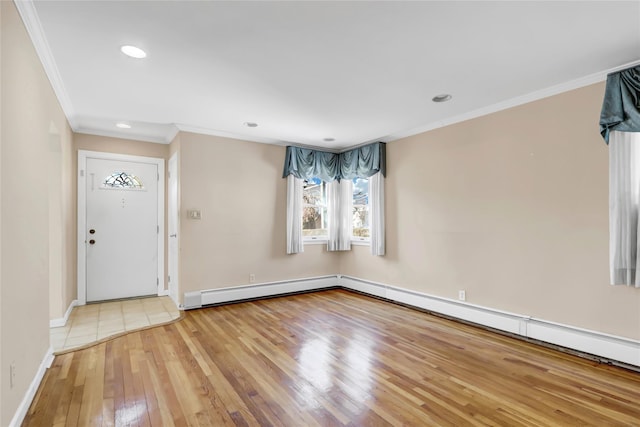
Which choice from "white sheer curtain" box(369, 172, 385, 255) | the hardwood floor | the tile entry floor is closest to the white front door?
the tile entry floor

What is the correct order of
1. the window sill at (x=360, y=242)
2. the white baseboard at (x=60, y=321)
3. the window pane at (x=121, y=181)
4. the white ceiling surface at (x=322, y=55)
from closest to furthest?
1. the white ceiling surface at (x=322, y=55)
2. the white baseboard at (x=60, y=321)
3. the window pane at (x=121, y=181)
4. the window sill at (x=360, y=242)

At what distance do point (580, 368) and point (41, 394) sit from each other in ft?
13.8

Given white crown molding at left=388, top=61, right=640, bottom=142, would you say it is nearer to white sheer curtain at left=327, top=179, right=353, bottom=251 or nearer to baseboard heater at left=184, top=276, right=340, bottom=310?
white sheer curtain at left=327, top=179, right=353, bottom=251

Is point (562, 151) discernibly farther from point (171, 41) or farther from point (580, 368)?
point (171, 41)

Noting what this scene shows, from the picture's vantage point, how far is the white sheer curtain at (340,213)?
5.80 meters

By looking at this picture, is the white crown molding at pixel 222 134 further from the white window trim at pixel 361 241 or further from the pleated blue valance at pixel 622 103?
the pleated blue valance at pixel 622 103

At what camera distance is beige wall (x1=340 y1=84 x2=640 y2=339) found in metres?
2.94

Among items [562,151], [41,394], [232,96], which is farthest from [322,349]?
[562,151]

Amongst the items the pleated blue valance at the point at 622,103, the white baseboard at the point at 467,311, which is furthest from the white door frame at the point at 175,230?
the pleated blue valance at the point at 622,103

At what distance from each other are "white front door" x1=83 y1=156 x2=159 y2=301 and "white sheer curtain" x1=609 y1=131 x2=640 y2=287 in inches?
224

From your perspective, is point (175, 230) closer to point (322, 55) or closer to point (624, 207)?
point (322, 55)

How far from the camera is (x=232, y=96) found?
3.41 metres

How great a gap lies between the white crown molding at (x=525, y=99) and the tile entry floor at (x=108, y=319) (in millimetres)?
4225

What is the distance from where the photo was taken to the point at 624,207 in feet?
8.92
